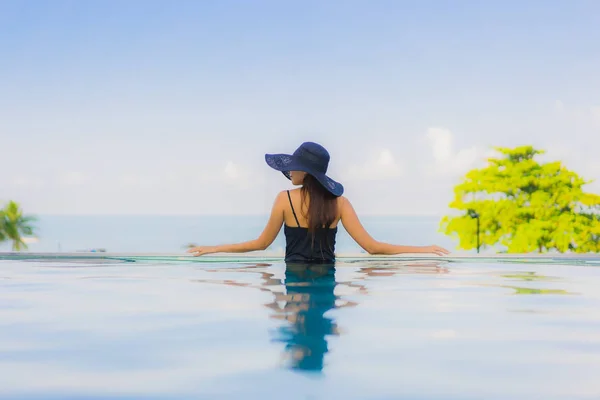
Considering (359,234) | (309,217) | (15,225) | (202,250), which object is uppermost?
(15,225)

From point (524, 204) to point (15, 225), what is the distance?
3275cm

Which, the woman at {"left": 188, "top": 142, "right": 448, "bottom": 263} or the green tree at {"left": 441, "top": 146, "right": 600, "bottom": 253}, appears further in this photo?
the green tree at {"left": 441, "top": 146, "right": 600, "bottom": 253}

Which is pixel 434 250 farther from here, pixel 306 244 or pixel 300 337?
pixel 300 337

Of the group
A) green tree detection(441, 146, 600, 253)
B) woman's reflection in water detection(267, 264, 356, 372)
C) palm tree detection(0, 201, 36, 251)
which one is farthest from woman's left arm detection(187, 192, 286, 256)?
palm tree detection(0, 201, 36, 251)

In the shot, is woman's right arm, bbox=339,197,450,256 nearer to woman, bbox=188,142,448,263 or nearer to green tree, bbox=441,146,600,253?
woman, bbox=188,142,448,263

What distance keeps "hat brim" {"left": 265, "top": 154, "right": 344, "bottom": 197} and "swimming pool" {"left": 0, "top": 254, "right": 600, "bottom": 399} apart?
617 millimetres

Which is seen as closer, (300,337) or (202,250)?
(300,337)

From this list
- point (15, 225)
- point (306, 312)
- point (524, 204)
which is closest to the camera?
point (306, 312)

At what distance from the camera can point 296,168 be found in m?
5.17

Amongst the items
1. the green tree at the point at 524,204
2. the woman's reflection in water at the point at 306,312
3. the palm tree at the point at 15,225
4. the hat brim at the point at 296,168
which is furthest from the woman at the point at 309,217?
the palm tree at the point at 15,225

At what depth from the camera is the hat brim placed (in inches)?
201

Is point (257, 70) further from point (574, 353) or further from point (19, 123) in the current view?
point (574, 353)

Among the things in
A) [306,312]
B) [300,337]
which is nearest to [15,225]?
[306,312]

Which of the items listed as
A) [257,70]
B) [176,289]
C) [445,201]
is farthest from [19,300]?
[257,70]
